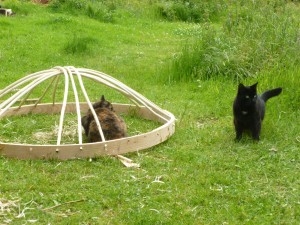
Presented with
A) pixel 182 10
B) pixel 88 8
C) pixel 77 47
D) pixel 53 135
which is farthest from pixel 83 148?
pixel 182 10

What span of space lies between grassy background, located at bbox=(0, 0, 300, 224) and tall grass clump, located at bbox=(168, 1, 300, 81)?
2cm

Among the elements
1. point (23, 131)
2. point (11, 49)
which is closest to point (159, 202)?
point (23, 131)

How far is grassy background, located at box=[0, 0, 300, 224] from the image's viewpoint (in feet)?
15.0

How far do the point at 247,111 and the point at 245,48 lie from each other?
2914 millimetres

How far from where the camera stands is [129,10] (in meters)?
16.4

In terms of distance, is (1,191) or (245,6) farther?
(245,6)

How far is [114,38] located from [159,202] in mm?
8563

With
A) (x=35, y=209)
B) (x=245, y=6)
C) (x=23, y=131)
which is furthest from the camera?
(x=245, y=6)

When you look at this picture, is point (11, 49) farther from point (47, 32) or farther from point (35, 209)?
point (35, 209)

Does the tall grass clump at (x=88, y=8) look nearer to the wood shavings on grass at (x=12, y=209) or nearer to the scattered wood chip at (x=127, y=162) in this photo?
the scattered wood chip at (x=127, y=162)

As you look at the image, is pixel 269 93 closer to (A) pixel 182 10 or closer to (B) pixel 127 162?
(B) pixel 127 162

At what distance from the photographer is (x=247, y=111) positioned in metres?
6.13

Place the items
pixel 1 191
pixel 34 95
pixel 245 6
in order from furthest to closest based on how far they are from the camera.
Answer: pixel 245 6, pixel 34 95, pixel 1 191

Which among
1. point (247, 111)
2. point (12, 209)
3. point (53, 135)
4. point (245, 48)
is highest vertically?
point (245, 48)
